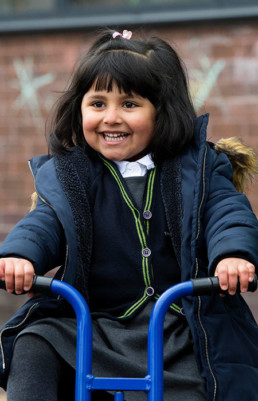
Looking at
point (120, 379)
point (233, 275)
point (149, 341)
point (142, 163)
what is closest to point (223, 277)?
point (233, 275)

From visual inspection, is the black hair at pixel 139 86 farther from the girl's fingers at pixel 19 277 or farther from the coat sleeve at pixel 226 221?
the girl's fingers at pixel 19 277

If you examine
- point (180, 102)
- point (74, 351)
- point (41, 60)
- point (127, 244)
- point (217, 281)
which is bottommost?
point (74, 351)

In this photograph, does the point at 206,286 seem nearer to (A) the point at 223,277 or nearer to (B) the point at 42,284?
(A) the point at 223,277

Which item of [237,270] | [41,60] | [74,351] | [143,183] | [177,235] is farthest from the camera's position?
[41,60]

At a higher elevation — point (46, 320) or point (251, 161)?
point (251, 161)

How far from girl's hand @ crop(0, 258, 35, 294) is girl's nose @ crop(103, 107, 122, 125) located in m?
0.70

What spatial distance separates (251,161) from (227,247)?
0.76m

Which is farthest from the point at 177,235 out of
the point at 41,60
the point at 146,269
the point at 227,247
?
the point at 41,60

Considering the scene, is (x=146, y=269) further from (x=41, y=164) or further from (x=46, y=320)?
(x=41, y=164)

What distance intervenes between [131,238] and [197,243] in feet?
0.90

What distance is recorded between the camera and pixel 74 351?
8.05 ft

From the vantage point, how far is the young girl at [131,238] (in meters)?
2.38

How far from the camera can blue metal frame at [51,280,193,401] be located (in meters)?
2.16

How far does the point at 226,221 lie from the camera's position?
247cm
